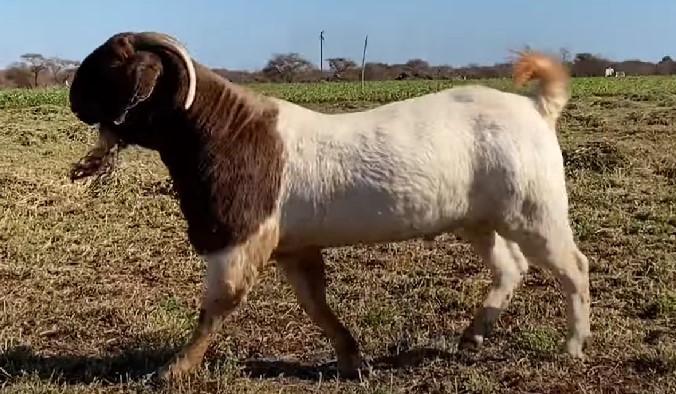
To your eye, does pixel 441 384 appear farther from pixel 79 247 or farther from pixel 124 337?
pixel 79 247

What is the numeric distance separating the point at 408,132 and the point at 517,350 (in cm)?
147

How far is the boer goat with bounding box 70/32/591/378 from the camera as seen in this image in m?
4.78

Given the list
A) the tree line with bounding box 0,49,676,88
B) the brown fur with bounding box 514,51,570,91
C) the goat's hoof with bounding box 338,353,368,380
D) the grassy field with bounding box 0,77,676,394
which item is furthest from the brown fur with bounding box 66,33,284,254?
the tree line with bounding box 0,49,676,88

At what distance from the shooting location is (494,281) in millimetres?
5793

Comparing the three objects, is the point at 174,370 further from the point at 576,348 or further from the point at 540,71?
the point at 540,71

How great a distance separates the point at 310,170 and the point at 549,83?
59.5 inches

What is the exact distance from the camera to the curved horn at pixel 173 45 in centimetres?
475

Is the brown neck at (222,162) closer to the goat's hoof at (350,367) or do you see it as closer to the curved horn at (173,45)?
the curved horn at (173,45)

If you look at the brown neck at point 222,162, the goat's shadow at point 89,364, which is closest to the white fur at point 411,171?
the brown neck at point 222,162

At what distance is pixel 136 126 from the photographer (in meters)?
→ 4.88

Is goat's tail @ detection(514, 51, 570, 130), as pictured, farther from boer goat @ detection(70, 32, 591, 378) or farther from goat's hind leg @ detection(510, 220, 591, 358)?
goat's hind leg @ detection(510, 220, 591, 358)

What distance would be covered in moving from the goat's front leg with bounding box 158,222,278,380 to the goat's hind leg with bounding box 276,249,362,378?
436 mm

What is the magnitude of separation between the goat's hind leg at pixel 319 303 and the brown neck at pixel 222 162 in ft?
1.83

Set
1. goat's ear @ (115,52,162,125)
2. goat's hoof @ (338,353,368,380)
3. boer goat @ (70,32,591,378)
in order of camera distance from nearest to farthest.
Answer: goat's ear @ (115,52,162,125) → boer goat @ (70,32,591,378) → goat's hoof @ (338,353,368,380)
